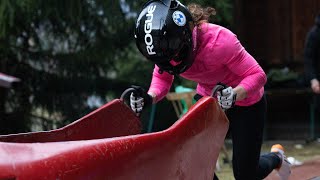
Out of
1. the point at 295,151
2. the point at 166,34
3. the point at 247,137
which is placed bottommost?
the point at 295,151

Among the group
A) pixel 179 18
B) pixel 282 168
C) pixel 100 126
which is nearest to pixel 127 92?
pixel 100 126

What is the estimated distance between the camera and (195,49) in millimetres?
3830

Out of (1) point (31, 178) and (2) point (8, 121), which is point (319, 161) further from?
(1) point (31, 178)

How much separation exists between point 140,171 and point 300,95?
8.35 meters

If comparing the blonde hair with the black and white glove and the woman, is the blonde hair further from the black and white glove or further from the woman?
the black and white glove

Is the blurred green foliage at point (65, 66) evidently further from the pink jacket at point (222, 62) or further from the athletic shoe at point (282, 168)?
the pink jacket at point (222, 62)

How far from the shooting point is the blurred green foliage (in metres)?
9.25

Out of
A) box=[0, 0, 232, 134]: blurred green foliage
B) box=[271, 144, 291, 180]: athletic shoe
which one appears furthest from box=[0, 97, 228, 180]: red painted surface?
box=[0, 0, 232, 134]: blurred green foliage

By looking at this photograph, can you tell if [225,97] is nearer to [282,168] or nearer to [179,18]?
[179,18]

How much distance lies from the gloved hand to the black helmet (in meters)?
0.45

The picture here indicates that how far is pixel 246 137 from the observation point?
14.0ft

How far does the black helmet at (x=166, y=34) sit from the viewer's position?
3.57m

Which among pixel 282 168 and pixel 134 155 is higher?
pixel 134 155

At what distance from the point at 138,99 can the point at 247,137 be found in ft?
2.64
